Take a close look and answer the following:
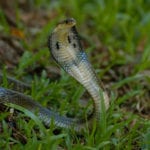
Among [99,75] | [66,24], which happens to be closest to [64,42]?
[66,24]

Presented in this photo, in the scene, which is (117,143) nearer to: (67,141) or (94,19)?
(67,141)

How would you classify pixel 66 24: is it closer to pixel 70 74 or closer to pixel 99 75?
pixel 70 74

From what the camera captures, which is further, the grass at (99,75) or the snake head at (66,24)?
the grass at (99,75)

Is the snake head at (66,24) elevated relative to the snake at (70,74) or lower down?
elevated

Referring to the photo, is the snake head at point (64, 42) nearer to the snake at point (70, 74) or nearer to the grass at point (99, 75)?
the snake at point (70, 74)

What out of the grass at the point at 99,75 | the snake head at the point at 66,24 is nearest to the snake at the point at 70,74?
the snake head at the point at 66,24
